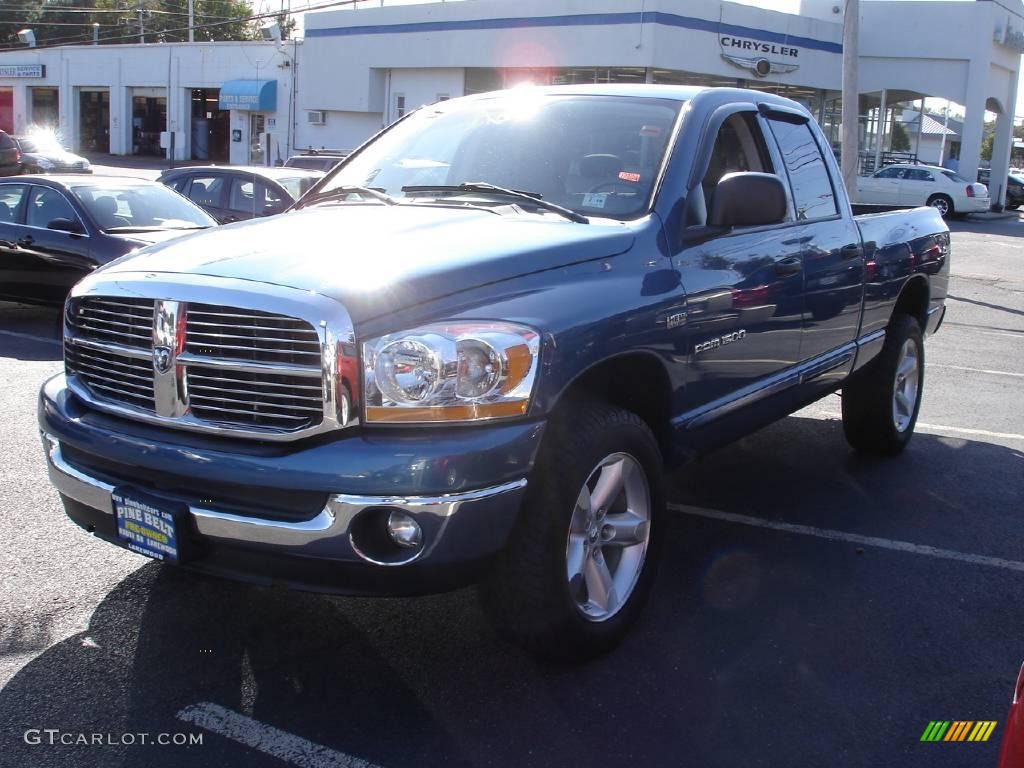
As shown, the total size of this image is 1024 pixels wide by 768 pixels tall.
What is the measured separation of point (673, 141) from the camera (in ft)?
14.3

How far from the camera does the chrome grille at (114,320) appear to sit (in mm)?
3412

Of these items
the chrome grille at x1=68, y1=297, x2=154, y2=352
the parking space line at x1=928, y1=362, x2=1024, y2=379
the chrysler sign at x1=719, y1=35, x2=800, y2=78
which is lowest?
the parking space line at x1=928, y1=362, x2=1024, y2=379

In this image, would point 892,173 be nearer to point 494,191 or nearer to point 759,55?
point 759,55

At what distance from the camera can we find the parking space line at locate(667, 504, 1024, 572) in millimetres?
4961

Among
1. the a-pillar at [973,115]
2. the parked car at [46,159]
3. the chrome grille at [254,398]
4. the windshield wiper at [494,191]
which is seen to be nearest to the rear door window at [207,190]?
the windshield wiper at [494,191]

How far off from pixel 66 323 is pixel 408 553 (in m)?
1.63

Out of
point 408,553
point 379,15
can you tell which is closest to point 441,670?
point 408,553

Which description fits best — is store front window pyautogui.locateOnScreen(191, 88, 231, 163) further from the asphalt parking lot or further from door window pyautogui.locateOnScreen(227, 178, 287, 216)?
the asphalt parking lot

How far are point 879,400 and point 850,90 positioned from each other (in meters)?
11.7

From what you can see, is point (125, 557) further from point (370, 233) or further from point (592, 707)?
point (592, 707)

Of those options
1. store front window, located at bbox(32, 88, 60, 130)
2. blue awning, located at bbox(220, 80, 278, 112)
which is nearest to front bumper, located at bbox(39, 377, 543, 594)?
blue awning, located at bbox(220, 80, 278, 112)

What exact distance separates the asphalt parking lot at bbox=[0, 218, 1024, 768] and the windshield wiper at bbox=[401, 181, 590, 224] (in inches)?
61.6

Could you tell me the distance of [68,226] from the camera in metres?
10.3

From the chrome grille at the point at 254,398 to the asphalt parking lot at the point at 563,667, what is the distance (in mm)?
928
